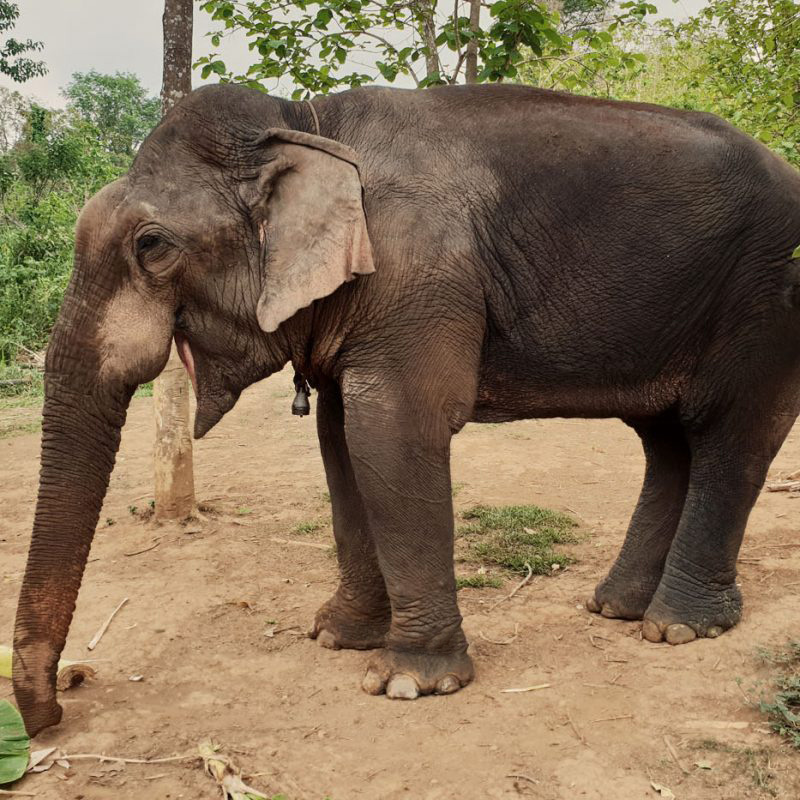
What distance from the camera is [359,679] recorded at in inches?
142

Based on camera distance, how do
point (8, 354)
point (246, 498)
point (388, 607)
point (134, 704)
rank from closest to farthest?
1. point (134, 704)
2. point (388, 607)
3. point (246, 498)
4. point (8, 354)

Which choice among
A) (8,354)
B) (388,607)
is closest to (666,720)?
(388,607)

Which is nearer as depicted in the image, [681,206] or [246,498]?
[681,206]

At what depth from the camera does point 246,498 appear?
6.30m

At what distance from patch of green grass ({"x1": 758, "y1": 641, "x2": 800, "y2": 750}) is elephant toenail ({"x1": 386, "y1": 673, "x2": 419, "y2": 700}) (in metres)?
1.22

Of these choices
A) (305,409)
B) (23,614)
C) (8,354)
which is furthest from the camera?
(8,354)

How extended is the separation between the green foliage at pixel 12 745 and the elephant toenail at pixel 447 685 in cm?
145

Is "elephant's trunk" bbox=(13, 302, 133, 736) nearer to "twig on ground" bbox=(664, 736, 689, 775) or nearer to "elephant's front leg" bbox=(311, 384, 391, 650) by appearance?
"elephant's front leg" bbox=(311, 384, 391, 650)

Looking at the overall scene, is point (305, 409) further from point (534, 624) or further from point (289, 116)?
point (534, 624)

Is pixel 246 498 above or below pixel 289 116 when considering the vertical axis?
below

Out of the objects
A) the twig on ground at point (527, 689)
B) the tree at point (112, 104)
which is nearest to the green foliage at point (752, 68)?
the twig on ground at point (527, 689)

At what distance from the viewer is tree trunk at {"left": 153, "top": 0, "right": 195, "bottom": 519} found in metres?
5.31

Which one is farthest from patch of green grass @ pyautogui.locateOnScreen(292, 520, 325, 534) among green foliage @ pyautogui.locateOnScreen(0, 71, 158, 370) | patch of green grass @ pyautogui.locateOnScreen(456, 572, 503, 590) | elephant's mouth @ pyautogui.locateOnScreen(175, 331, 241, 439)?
green foliage @ pyautogui.locateOnScreen(0, 71, 158, 370)

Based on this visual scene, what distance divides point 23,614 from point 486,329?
1.93 metres
